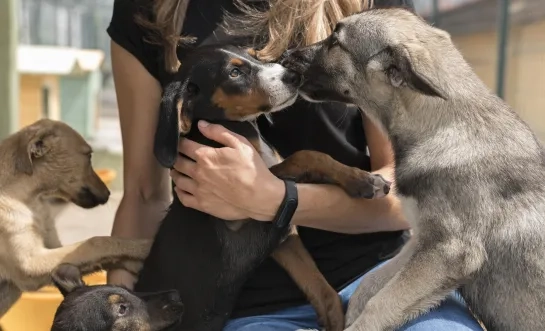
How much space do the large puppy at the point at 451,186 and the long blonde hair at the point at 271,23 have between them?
0.35 meters

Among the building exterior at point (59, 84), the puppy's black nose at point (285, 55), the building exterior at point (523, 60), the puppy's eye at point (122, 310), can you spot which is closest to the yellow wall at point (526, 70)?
the building exterior at point (523, 60)

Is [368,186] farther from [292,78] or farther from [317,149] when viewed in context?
[292,78]

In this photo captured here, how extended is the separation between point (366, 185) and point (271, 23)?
0.75 m

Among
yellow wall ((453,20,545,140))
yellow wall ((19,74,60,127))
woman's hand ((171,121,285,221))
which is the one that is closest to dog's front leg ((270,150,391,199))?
woman's hand ((171,121,285,221))

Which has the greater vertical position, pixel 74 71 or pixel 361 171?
pixel 361 171

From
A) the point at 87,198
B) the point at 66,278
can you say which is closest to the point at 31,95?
the point at 87,198

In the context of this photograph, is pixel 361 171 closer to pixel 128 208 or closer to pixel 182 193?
pixel 182 193

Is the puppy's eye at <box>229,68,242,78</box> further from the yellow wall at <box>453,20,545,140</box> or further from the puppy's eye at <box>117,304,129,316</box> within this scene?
the yellow wall at <box>453,20,545,140</box>

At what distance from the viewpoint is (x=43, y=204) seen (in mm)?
3770

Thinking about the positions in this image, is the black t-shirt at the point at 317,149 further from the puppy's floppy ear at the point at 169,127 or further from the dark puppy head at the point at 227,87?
the puppy's floppy ear at the point at 169,127

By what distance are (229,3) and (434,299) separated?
1459 mm

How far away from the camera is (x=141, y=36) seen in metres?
3.24

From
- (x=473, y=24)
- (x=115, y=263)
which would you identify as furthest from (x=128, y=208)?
(x=473, y=24)

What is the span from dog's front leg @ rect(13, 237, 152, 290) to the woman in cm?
9
